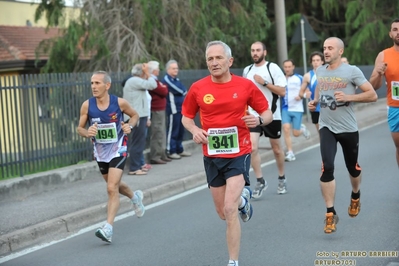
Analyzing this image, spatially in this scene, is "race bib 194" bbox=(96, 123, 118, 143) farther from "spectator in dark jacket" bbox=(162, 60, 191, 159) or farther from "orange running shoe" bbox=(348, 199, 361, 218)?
"spectator in dark jacket" bbox=(162, 60, 191, 159)

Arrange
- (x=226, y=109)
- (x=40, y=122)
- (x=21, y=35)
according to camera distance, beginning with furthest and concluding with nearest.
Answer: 1. (x=21, y=35)
2. (x=40, y=122)
3. (x=226, y=109)

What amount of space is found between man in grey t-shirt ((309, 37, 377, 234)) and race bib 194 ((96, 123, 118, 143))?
7.68 ft

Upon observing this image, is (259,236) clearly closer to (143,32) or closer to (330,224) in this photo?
(330,224)

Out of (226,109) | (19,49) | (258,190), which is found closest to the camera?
(226,109)

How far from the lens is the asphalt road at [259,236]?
23.7ft

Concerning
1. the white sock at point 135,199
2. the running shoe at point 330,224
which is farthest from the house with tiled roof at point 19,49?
the running shoe at point 330,224

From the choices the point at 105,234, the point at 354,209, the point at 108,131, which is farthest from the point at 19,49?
the point at 354,209

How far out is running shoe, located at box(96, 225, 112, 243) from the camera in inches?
318

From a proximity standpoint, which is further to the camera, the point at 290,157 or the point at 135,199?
the point at 290,157

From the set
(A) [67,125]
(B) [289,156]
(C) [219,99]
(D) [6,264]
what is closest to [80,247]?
(D) [6,264]

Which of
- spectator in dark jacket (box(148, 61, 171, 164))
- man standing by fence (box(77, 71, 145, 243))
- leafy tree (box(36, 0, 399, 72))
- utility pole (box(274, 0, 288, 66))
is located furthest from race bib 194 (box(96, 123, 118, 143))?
utility pole (box(274, 0, 288, 66))

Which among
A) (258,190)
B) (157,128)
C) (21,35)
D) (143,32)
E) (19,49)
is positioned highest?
(21,35)

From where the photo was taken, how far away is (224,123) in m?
6.65

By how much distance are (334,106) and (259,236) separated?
161 cm
